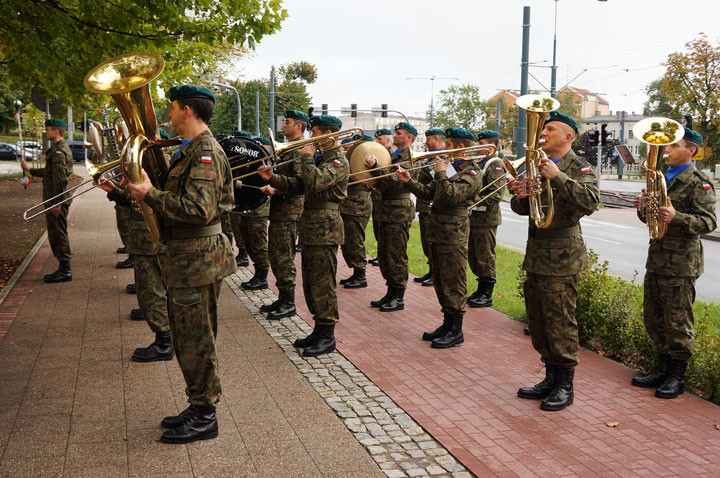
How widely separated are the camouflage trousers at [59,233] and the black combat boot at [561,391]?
7.17 m

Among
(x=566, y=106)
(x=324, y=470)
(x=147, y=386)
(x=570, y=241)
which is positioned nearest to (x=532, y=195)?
(x=570, y=241)

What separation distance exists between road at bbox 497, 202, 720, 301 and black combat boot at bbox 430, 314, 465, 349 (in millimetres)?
5155

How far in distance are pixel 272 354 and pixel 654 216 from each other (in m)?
3.60

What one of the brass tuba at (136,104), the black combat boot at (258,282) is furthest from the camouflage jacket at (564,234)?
the black combat boot at (258,282)

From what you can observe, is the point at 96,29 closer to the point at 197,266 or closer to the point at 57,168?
the point at 57,168

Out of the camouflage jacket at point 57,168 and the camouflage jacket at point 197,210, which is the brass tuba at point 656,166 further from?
the camouflage jacket at point 57,168

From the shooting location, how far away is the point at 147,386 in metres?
5.55

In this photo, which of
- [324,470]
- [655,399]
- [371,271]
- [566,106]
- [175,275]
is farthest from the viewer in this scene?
[566,106]

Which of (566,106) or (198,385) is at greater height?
(566,106)

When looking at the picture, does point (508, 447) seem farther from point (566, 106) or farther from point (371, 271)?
point (566, 106)

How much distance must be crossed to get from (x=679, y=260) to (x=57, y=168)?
7925mm

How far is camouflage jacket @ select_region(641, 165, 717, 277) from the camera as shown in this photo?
217 inches

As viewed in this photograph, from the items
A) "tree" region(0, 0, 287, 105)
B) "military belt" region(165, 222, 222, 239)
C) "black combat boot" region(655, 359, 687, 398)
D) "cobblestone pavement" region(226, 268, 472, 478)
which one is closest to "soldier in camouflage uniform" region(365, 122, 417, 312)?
"cobblestone pavement" region(226, 268, 472, 478)

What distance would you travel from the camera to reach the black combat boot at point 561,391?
17.2ft
